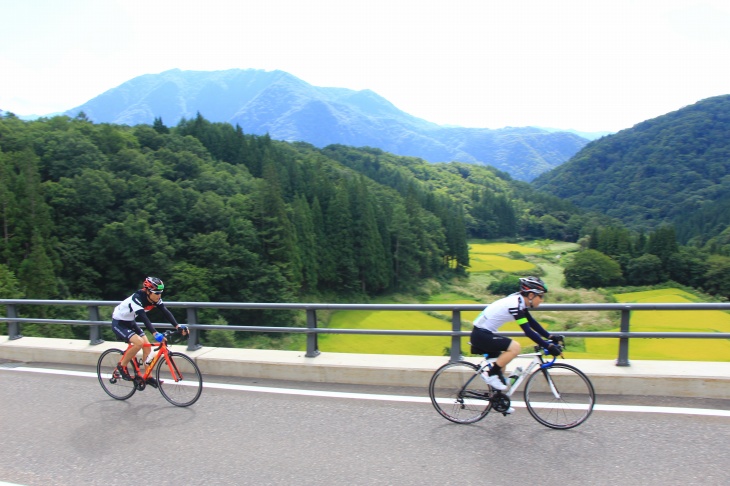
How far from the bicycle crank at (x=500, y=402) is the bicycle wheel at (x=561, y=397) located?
0.22 m

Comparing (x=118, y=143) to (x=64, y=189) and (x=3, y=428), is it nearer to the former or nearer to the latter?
(x=64, y=189)

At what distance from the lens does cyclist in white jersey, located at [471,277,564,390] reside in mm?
5559

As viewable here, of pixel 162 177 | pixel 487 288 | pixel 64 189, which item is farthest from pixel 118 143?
pixel 487 288

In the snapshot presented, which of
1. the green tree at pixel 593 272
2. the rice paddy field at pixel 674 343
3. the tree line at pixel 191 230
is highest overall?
the tree line at pixel 191 230

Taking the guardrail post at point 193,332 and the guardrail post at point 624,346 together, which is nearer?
the guardrail post at point 624,346

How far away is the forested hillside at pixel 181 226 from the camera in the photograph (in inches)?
2199

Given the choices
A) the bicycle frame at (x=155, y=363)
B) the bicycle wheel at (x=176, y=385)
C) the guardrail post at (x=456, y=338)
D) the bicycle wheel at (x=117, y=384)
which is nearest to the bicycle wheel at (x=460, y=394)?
the guardrail post at (x=456, y=338)

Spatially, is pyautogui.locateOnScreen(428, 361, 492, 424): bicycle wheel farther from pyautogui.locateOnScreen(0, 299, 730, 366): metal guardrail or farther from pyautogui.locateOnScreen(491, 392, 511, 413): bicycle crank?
pyautogui.locateOnScreen(0, 299, 730, 366): metal guardrail

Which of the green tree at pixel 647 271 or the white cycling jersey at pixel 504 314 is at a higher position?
the white cycling jersey at pixel 504 314

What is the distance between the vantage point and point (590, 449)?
A: 4.93 m

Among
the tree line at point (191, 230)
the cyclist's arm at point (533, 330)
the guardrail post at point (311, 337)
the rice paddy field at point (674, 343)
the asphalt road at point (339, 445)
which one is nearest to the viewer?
the asphalt road at point (339, 445)

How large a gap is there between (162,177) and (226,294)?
88.6 feet

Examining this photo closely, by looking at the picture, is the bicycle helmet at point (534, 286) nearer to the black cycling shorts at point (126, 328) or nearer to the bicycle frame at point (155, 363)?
the bicycle frame at point (155, 363)

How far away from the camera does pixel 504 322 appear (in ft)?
18.7
